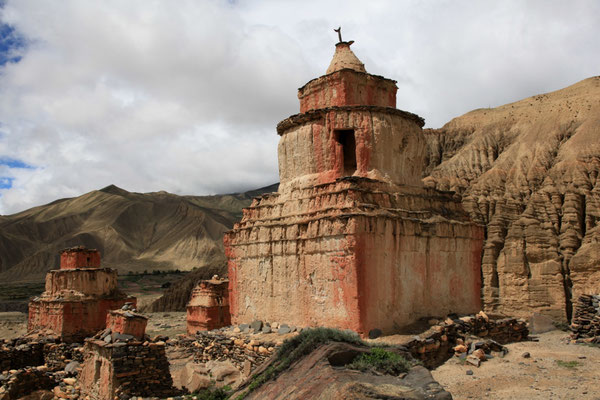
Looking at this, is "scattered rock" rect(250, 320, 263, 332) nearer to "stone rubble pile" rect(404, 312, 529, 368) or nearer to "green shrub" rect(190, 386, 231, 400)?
"green shrub" rect(190, 386, 231, 400)

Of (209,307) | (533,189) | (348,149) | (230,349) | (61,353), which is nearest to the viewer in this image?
(230,349)

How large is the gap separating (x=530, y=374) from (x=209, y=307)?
1175cm

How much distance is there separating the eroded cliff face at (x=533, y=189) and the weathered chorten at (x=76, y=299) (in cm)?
2531

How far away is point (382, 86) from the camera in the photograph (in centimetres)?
1523

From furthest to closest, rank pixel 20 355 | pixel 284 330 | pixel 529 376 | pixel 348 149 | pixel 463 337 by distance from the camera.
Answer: pixel 20 355
pixel 348 149
pixel 284 330
pixel 463 337
pixel 529 376

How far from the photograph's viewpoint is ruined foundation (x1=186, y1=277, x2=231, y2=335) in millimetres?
18688

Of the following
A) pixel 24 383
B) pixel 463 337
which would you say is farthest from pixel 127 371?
pixel 463 337

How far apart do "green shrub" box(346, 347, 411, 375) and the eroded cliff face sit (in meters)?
27.5

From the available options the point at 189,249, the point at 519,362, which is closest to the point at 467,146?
the point at 189,249

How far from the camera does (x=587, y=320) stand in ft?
49.6

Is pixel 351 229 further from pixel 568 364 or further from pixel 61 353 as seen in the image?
pixel 61 353

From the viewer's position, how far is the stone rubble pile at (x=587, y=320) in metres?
14.8

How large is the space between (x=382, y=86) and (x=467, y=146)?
166 ft

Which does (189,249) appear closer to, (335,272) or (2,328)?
(2,328)
